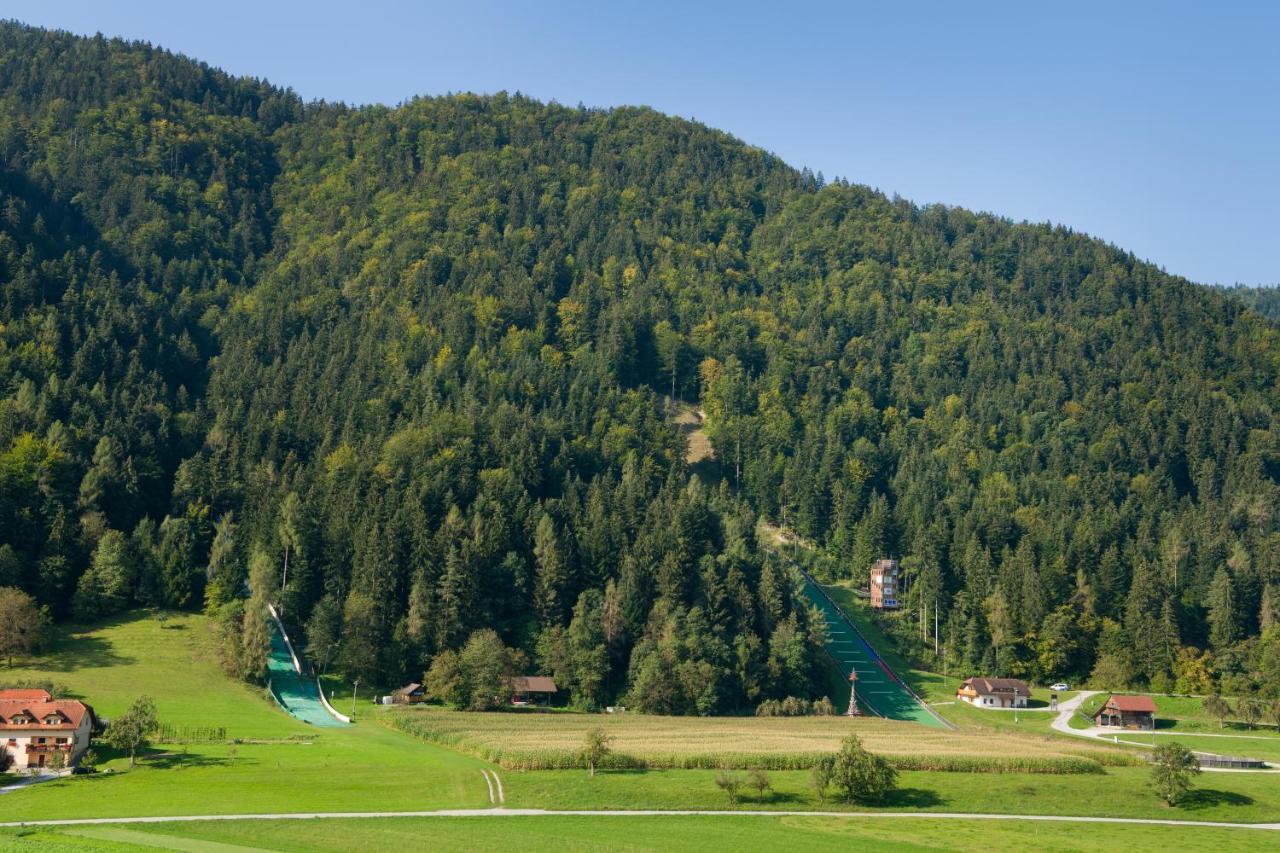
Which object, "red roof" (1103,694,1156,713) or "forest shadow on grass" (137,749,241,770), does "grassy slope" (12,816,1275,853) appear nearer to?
"forest shadow on grass" (137,749,241,770)

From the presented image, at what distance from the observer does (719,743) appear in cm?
8612

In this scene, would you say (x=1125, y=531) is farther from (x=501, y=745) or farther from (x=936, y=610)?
(x=501, y=745)

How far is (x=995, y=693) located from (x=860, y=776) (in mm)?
54328

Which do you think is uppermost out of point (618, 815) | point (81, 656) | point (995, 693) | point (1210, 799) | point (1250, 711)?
point (81, 656)

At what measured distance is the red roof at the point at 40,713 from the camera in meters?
75.9

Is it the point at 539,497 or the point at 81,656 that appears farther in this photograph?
the point at 539,497

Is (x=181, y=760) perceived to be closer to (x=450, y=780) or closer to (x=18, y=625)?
(x=450, y=780)

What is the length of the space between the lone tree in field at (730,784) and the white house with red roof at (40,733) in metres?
40.5

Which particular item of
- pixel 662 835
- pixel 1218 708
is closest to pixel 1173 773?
pixel 662 835

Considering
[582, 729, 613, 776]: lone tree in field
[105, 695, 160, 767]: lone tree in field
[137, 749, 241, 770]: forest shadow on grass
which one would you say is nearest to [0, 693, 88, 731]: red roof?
[105, 695, 160, 767]: lone tree in field

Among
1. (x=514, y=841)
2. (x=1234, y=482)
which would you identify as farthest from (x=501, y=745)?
(x=1234, y=482)

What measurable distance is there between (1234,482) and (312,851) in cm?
15606

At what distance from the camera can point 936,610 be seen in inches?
5679

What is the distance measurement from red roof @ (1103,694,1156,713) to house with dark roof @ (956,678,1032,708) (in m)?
9.00
